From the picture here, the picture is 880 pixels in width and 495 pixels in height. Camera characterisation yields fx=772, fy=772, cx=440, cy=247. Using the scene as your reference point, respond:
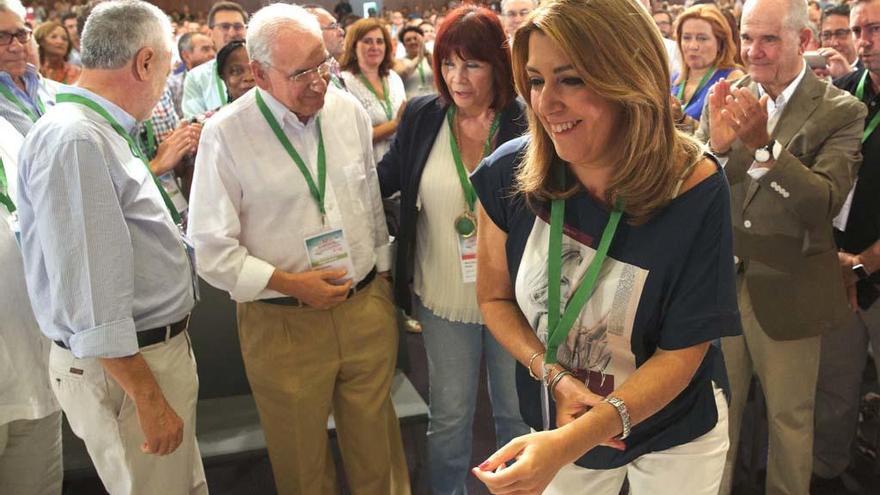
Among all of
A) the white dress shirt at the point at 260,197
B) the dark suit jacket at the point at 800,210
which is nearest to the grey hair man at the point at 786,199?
the dark suit jacket at the point at 800,210

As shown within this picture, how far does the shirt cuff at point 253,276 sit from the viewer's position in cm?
211

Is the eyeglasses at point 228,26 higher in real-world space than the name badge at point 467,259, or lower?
higher

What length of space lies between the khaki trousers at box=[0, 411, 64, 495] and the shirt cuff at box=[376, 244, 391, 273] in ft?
3.38

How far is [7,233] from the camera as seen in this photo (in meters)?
2.04

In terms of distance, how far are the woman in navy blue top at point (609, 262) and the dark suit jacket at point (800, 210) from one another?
0.83 metres

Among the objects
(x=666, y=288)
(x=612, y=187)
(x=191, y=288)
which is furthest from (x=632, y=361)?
(x=191, y=288)

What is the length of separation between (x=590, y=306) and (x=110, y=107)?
1.19 meters

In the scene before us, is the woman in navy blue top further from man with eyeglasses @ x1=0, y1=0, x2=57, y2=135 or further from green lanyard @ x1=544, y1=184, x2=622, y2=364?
man with eyeglasses @ x1=0, y1=0, x2=57, y2=135

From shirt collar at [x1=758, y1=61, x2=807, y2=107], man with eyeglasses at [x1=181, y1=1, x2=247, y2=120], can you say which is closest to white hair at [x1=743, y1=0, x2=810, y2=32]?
shirt collar at [x1=758, y1=61, x2=807, y2=107]

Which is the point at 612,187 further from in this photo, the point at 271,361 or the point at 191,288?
the point at 271,361

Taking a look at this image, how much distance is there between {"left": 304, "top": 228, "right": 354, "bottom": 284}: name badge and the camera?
2.20 m

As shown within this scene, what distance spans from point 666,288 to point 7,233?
1.70m

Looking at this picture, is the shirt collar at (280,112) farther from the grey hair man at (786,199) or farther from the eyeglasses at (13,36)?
the eyeglasses at (13,36)

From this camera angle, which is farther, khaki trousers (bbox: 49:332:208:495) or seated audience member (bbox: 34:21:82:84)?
seated audience member (bbox: 34:21:82:84)
